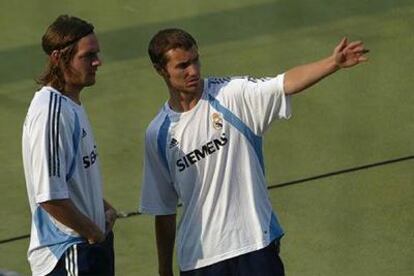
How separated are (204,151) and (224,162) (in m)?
0.08

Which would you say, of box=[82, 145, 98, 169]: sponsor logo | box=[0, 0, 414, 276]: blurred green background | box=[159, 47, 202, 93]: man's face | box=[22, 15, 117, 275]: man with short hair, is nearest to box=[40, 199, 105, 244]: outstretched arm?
box=[22, 15, 117, 275]: man with short hair

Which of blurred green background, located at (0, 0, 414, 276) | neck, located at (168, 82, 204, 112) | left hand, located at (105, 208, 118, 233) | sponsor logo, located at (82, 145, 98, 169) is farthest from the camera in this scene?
blurred green background, located at (0, 0, 414, 276)

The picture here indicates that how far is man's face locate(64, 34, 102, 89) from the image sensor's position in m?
4.62

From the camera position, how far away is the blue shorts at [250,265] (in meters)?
4.83

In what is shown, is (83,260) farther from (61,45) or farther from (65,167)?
(61,45)

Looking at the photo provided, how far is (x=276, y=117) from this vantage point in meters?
4.80

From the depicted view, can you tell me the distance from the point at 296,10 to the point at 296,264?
2768 millimetres

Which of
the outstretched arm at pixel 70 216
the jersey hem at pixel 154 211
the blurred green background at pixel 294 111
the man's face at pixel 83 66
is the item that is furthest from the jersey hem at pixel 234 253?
the blurred green background at pixel 294 111

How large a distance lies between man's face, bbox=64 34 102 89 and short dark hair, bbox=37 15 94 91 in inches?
0.6

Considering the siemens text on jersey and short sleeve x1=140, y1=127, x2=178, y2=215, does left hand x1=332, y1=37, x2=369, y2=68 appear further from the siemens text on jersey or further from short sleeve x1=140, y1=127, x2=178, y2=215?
short sleeve x1=140, y1=127, x2=178, y2=215

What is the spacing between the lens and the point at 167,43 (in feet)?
15.9

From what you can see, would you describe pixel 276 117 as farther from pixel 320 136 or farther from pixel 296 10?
pixel 296 10

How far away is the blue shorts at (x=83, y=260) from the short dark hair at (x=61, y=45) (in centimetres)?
53

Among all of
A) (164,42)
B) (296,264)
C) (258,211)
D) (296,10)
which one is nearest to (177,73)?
(164,42)
